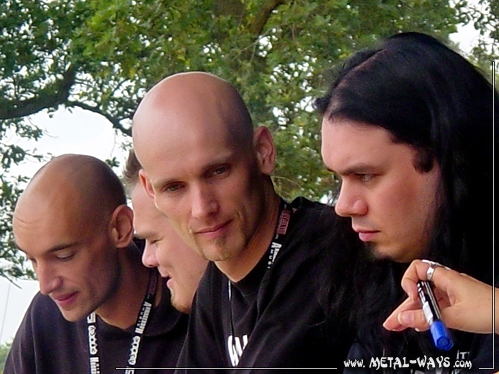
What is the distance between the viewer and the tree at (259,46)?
8.14 ft

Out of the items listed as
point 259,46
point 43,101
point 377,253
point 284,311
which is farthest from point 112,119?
point 377,253

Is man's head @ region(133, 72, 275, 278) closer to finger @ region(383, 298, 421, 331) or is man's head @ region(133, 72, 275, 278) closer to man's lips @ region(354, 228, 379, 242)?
man's lips @ region(354, 228, 379, 242)

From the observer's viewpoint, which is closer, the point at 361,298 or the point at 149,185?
the point at 361,298

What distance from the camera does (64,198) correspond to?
2.01 m

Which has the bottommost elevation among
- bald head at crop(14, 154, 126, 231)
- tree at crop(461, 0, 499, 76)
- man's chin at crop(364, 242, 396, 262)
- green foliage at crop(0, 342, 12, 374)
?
man's chin at crop(364, 242, 396, 262)

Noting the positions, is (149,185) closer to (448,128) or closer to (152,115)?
(152,115)

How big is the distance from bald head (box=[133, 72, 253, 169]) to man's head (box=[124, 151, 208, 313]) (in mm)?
283

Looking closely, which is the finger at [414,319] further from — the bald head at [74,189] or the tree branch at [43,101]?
the tree branch at [43,101]

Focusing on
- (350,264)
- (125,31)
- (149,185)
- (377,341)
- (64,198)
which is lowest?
(377,341)

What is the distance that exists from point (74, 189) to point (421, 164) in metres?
1.01

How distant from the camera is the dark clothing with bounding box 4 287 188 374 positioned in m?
1.93

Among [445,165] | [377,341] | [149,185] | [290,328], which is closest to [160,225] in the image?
[149,185]

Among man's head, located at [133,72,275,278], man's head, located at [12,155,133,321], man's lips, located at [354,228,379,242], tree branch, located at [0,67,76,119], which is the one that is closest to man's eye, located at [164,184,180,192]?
man's head, located at [133,72,275,278]

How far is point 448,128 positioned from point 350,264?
0.32m
